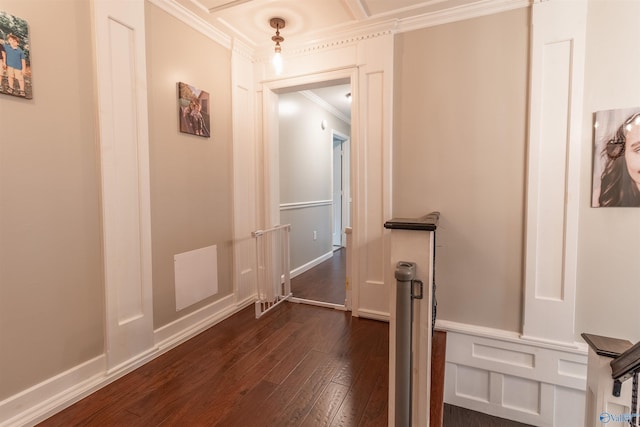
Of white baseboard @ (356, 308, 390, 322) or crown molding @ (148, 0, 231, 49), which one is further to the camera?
white baseboard @ (356, 308, 390, 322)

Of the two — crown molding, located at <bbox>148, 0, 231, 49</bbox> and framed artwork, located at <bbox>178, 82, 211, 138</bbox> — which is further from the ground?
crown molding, located at <bbox>148, 0, 231, 49</bbox>

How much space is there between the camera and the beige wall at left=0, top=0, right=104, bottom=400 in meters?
1.36

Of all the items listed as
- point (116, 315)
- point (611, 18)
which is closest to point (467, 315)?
point (611, 18)

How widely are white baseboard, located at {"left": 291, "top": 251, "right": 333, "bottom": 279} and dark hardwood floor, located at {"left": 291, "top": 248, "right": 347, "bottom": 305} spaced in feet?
0.15

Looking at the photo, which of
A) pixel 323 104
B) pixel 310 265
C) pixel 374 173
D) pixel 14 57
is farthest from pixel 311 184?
pixel 14 57

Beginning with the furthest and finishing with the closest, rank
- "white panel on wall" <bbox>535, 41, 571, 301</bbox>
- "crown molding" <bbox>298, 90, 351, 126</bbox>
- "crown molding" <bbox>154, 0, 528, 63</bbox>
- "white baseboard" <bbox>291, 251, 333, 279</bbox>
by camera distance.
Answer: "crown molding" <bbox>298, 90, 351, 126</bbox> < "white baseboard" <bbox>291, 251, 333, 279</bbox> < "crown molding" <bbox>154, 0, 528, 63</bbox> < "white panel on wall" <bbox>535, 41, 571, 301</bbox>

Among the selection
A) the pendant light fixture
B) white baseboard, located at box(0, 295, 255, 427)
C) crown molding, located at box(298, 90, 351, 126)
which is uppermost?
crown molding, located at box(298, 90, 351, 126)

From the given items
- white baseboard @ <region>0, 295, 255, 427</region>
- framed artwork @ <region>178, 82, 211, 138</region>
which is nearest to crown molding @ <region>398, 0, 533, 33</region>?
framed artwork @ <region>178, 82, 211, 138</region>

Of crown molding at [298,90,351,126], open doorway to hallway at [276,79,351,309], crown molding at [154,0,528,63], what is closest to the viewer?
crown molding at [154,0,528,63]

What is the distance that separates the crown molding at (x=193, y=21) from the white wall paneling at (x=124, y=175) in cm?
21

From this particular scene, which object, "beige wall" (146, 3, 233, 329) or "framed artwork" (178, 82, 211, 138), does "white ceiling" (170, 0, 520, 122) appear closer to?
"beige wall" (146, 3, 233, 329)

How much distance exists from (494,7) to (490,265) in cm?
188

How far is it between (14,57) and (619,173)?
135 inches

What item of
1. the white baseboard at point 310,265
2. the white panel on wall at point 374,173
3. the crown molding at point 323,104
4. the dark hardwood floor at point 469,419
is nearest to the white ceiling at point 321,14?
the white panel on wall at point 374,173
